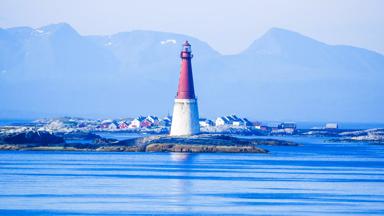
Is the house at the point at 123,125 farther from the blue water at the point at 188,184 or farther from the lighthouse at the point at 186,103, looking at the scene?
the blue water at the point at 188,184

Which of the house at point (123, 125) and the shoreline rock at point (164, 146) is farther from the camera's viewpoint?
the house at point (123, 125)

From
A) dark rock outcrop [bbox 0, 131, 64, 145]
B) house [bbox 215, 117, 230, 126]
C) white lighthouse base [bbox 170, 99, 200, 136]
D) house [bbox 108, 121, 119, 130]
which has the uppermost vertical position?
house [bbox 215, 117, 230, 126]

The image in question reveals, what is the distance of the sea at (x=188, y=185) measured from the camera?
147 ft

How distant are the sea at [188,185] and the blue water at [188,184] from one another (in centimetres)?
3

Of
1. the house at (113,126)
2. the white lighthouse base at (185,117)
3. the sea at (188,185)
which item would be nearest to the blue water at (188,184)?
the sea at (188,185)


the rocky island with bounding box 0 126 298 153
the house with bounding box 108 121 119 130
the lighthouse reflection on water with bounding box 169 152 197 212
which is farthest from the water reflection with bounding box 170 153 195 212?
the house with bounding box 108 121 119 130

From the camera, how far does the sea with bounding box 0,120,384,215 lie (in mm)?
44875

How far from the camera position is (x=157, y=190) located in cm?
5216

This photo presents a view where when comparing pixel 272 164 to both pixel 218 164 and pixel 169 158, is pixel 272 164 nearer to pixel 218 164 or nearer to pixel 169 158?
pixel 218 164

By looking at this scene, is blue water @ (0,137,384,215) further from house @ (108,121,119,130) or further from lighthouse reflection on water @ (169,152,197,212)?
house @ (108,121,119,130)

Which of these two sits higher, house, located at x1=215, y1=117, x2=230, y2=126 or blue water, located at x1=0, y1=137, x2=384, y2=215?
house, located at x1=215, y1=117, x2=230, y2=126

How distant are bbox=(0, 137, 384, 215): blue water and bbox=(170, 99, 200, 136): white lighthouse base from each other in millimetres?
4848

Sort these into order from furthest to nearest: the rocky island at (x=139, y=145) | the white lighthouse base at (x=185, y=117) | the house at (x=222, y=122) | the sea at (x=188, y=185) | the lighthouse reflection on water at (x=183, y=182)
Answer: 1. the house at (x=222, y=122)
2. the white lighthouse base at (x=185, y=117)
3. the rocky island at (x=139, y=145)
4. the lighthouse reflection on water at (x=183, y=182)
5. the sea at (x=188, y=185)

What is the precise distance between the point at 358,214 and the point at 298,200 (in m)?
4.82
